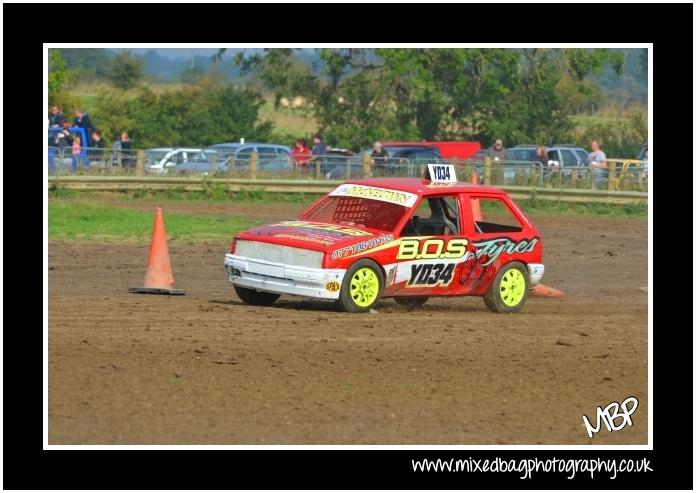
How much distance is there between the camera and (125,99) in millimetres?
49969

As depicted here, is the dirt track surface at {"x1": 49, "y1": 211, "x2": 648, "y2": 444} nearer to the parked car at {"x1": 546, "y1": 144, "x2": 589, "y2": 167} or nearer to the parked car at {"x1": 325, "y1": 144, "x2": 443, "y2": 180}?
the parked car at {"x1": 325, "y1": 144, "x2": 443, "y2": 180}

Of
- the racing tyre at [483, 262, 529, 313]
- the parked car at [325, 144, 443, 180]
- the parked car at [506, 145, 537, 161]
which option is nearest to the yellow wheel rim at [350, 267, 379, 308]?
the racing tyre at [483, 262, 529, 313]

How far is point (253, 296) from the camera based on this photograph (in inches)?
559

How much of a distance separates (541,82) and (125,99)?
1564cm

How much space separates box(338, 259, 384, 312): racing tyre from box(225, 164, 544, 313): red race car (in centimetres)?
1

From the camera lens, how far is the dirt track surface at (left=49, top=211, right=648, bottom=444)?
29.1 ft

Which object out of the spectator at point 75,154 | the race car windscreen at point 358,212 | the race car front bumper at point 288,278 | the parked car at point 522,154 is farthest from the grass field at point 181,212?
the race car front bumper at point 288,278

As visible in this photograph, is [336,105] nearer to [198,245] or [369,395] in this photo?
[198,245]

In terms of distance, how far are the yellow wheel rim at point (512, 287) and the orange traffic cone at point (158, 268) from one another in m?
3.66

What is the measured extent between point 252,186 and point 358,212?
1779 cm

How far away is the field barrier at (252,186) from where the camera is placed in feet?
99.8

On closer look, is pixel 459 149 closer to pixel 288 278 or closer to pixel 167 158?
pixel 167 158

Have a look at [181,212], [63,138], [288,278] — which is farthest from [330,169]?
[288,278]

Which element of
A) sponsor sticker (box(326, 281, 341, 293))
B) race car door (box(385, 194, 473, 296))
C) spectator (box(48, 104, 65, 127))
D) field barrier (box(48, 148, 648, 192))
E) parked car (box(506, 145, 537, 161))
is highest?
spectator (box(48, 104, 65, 127))
